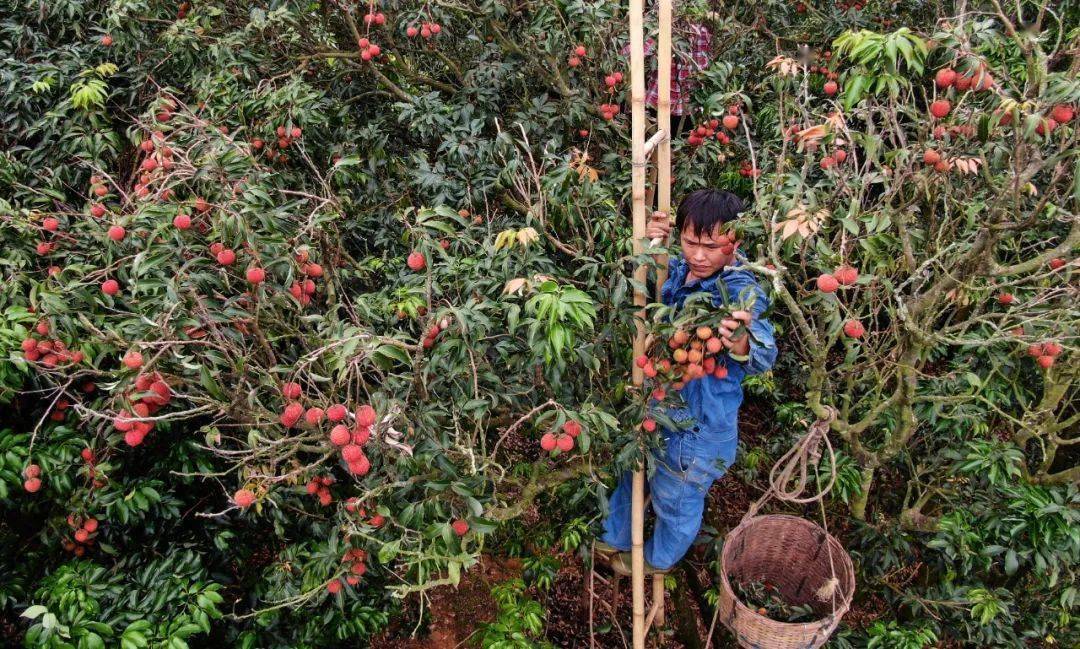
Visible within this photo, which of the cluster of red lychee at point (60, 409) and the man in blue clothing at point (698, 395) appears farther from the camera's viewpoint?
the cluster of red lychee at point (60, 409)

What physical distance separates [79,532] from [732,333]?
208 cm

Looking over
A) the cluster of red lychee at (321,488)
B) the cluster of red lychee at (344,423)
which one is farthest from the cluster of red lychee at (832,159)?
the cluster of red lychee at (321,488)

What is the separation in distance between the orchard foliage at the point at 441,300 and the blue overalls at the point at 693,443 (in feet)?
0.56

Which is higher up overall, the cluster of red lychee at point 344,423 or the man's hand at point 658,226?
the man's hand at point 658,226

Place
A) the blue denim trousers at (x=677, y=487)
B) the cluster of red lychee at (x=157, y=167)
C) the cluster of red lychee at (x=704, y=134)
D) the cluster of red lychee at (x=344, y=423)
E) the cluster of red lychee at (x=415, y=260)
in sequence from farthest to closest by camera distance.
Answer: the cluster of red lychee at (x=704, y=134) < the blue denim trousers at (x=677, y=487) < the cluster of red lychee at (x=157, y=167) < the cluster of red lychee at (x=415, y=260) < the cluster of red lychee at (x=344, y=423)

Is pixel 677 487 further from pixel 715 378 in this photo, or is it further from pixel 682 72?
pixel 682 72

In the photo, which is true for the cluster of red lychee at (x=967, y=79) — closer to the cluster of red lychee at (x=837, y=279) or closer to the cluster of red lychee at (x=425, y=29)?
the cluster of red lychee at (x=837, y=279)

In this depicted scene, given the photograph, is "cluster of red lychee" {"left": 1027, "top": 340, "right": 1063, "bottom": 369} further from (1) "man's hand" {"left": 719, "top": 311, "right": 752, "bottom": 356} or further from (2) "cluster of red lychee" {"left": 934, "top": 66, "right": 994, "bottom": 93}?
(1) "man's hand" {"left": 719, "top": 311, "right": 752, "bottom": 356}

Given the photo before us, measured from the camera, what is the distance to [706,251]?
74.4 inches

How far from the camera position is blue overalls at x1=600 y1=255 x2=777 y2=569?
1.89m

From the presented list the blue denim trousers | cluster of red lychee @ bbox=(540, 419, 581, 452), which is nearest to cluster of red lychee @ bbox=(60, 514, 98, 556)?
cluster of red lychee @ bbox=(540, 419, 581, 452)

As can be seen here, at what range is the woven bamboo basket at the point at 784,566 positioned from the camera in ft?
6.31

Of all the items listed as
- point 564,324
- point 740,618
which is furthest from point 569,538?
point 564,324

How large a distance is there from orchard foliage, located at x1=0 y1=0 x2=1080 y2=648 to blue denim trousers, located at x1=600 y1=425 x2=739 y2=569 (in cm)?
18
